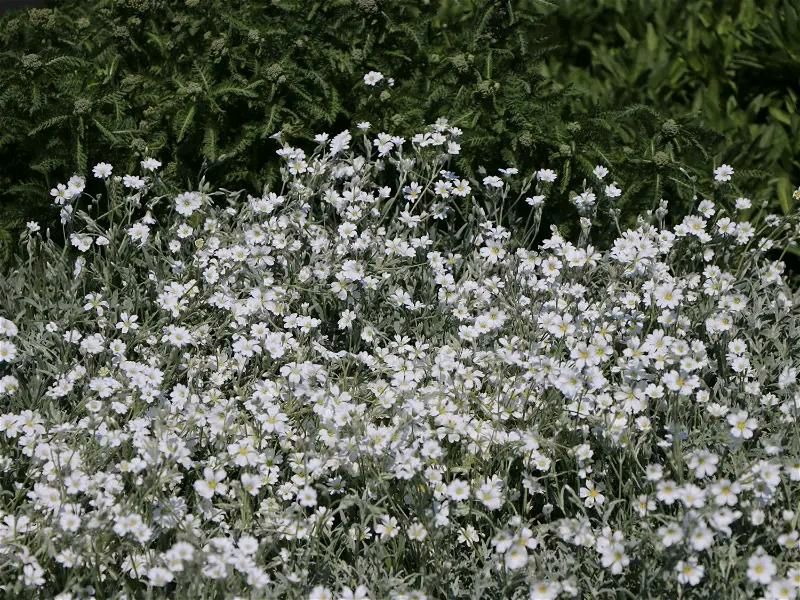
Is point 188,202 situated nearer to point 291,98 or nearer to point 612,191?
point 291,98

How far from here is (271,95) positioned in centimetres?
422

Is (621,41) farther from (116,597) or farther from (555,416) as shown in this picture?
(116,597)

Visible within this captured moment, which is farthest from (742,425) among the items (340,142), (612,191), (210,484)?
(340,142)

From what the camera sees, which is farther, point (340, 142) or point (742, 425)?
point (340, 142)

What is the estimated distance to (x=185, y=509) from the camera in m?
3.03

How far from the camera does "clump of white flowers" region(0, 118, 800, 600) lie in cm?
289

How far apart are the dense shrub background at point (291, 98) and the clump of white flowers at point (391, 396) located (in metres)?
0.16

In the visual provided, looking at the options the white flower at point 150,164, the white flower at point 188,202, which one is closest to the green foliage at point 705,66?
the white flower at point 188,202

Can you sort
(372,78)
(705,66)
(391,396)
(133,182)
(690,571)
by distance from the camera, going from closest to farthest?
(690,571), (391,396), (133,182), (372,78), (705,66)

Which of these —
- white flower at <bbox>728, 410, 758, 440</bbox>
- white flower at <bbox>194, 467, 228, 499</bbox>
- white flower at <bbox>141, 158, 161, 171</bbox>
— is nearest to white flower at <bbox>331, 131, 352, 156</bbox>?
white flower at <bbox>141, 158, 161, 171</bbox>

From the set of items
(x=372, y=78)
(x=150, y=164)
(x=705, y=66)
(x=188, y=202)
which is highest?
(x=372, y=78)

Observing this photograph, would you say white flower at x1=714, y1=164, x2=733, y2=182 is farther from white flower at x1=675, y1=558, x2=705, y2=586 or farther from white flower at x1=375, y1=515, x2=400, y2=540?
white flower at x1=375, y1=515, x2=400, y2=540

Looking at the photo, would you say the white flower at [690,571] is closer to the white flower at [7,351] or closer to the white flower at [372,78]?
the white flower at [7,351]

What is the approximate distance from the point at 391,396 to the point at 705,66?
2908mm
